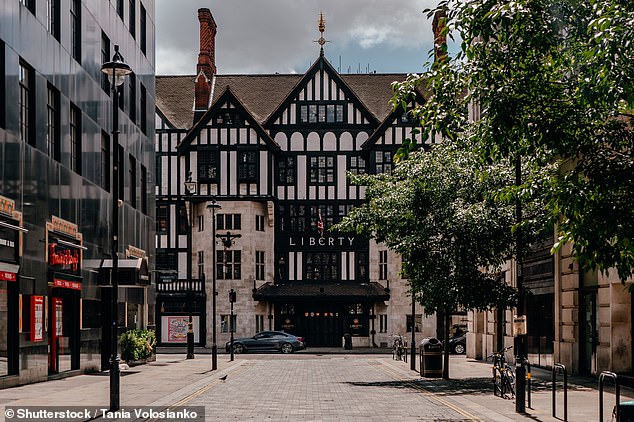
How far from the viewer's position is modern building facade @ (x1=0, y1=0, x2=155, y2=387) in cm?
2395

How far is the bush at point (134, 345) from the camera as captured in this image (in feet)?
121

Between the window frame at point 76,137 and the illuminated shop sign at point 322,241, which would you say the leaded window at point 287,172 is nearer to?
the illuminated shop sign at point 322,241

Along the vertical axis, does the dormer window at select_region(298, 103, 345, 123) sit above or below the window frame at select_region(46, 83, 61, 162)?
above

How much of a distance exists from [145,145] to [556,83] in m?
31.9

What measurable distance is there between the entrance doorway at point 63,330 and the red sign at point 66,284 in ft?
1.17

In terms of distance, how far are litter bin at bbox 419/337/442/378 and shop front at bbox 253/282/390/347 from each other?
1318 inches

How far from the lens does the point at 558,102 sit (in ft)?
43.2

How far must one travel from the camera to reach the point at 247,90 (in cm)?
7200

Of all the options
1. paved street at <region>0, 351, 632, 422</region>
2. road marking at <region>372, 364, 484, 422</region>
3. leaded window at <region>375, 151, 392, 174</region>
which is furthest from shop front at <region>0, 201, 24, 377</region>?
leaded window at <region>375, 151, 392, 174</region>

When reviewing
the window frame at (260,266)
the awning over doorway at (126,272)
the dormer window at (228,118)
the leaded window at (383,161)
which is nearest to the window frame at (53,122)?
the awning over doorway at (126,272)

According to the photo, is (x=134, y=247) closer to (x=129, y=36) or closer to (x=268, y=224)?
(x=129, y=36)

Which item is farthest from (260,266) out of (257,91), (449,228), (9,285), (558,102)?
(558,102)

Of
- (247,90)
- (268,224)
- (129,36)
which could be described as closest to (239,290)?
(268,224)

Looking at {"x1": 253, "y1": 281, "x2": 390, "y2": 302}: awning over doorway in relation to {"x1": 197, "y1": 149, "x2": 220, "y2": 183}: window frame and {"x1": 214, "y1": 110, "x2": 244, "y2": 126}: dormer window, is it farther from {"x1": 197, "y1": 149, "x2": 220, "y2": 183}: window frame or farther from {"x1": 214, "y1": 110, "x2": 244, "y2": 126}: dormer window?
{"x1": 214, "y1": 110, "x2": 244, "y2": 126}: dormer window
